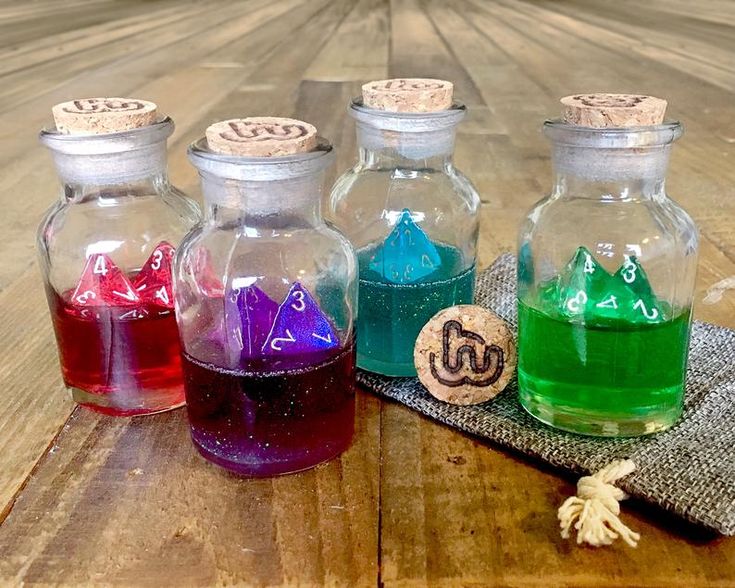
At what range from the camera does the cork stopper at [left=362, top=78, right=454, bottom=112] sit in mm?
592

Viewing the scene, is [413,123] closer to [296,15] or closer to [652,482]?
[652,482]

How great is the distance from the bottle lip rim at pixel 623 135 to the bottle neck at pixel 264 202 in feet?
0.50

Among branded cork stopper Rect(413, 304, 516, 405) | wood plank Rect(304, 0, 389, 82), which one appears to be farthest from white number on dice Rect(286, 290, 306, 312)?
wood plank Rect(304, 0, 389, 82)

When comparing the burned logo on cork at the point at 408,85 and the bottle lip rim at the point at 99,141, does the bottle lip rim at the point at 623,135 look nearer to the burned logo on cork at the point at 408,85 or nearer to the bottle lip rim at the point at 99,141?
the burned logo on cork at the point at 408,85

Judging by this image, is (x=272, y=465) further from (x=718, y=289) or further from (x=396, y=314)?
(x=718, y=289)

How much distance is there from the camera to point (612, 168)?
0.54 metres

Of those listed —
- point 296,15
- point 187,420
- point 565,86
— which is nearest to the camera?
point 187,420

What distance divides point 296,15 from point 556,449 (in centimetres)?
250

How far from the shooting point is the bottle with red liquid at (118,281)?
588 millimetres

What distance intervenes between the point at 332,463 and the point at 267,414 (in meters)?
0.05

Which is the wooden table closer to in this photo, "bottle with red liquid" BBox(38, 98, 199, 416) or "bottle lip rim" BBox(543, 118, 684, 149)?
"bottle with red liquid" BBox(38, 98, 199, 416)

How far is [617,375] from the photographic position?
0.55 meters

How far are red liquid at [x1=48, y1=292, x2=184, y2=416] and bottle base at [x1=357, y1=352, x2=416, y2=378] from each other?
0.13 m

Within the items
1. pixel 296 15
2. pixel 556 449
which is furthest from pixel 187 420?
pixel 296 15
